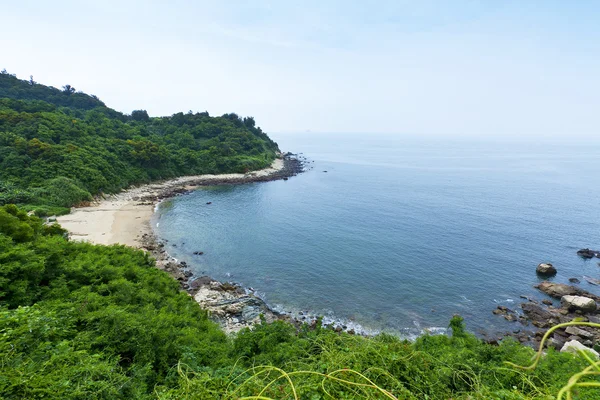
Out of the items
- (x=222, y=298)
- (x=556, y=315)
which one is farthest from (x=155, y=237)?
(x=556, y=315)

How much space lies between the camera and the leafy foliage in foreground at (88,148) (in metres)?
33.5

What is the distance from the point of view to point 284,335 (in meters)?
11.2

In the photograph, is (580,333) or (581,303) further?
(581,303)

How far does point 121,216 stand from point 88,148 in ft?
60.9

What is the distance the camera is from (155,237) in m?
29.3

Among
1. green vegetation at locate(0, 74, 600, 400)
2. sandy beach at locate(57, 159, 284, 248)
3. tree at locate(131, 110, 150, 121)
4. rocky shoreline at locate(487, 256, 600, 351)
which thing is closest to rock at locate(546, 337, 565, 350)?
rocky shoreline at locate(487, 256, 600, 351)

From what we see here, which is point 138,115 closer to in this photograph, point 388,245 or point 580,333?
point 388,245

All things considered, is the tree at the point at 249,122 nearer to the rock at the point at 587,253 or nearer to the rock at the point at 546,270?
the rock at the point at 546,270

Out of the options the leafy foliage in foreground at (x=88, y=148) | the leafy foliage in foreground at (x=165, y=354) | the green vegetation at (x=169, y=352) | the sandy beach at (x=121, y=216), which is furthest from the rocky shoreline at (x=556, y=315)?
the leafy foliage in foreground at (x=88, y=148)

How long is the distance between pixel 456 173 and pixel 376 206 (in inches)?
1749

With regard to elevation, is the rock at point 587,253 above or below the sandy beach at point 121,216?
below

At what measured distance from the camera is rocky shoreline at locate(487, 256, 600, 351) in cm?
1722

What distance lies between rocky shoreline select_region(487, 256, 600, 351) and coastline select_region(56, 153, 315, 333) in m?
14.2

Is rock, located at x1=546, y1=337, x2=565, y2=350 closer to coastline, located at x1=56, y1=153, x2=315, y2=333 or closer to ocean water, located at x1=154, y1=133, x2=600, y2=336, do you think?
ocean water, located at x1=154, y1=133, x2=600, y2=336
